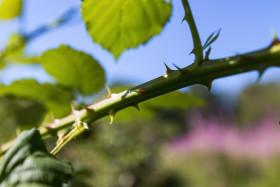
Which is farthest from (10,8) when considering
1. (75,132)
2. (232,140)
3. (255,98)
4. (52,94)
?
(255,98)

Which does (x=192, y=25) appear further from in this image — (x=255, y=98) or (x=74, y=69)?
(x=255, y=98)

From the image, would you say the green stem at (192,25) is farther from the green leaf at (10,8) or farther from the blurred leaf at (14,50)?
the blurred leaf at (14,50)

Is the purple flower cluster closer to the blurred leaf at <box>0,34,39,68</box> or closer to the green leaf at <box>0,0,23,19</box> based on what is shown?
the blurred leaf at <box>0,34,39,68</box>

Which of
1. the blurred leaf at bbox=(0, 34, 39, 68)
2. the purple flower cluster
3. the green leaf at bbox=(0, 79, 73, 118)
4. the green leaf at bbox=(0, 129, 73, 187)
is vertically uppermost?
the blurred leaf at bbox=(0, 34, 39, 68)

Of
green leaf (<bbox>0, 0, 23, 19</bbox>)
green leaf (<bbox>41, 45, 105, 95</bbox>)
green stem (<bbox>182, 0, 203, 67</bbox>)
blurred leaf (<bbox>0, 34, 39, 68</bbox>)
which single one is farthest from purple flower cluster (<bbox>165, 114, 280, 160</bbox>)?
green stem (<bbox>182, 0, 203, 67</bbox>)

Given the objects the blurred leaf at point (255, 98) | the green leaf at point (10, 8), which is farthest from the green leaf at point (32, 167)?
the blurred leaf at point (255, 98)
